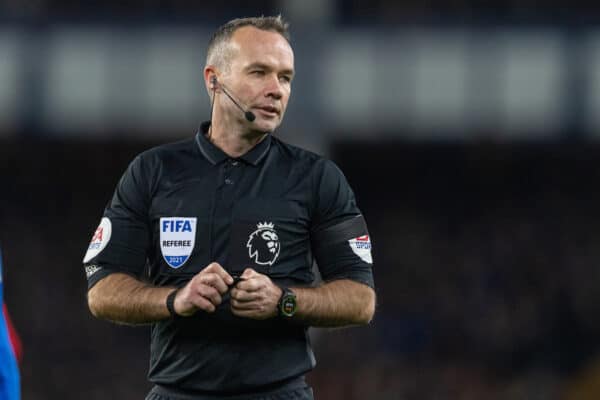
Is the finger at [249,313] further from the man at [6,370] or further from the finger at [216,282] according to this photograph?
the man at [6,370]

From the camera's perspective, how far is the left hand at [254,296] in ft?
11.6

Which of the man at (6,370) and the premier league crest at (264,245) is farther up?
the premier league crest at (264,245)

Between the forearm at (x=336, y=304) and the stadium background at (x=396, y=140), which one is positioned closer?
the forearm at (x=336, y=304)

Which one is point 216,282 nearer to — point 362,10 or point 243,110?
point 243,110

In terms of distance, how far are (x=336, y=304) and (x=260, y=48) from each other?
0.84 metres

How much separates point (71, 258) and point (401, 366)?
6663 millimetres

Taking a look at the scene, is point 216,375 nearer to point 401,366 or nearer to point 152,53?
point 401,366

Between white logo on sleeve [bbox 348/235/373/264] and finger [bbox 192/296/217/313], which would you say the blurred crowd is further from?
finger [bbox 192/296/217/313]

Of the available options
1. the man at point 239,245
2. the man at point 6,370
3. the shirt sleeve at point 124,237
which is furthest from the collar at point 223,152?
the man at point 6,370

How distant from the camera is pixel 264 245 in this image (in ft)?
12.4

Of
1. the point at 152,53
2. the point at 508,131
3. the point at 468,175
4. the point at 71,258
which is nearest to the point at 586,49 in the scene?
the point at 508,131

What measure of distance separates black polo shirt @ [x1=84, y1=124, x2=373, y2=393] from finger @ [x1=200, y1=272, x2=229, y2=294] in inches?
7.6

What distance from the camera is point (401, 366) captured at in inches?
629

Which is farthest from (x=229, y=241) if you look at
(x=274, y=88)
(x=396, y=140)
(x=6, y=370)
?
(x=396, y=140)
